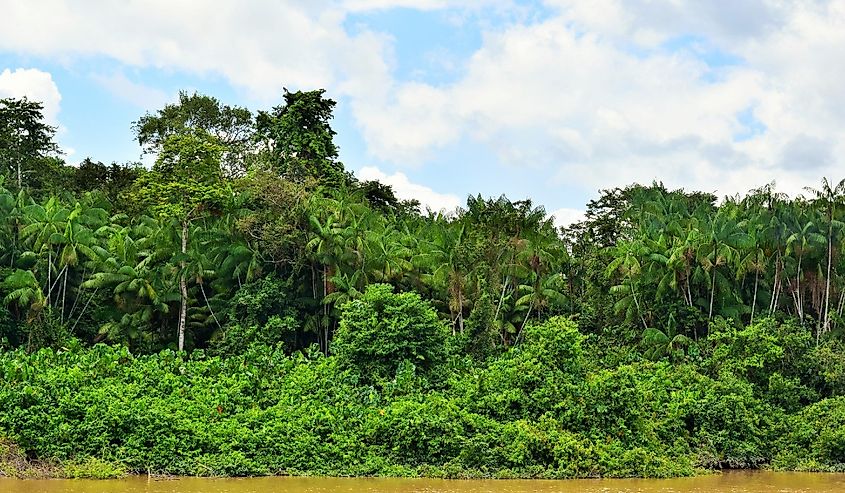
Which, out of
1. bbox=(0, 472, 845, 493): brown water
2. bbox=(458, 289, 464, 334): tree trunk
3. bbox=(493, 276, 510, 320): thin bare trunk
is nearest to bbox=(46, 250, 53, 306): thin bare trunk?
bbox=(458, 289, 464, 334): tree trunk

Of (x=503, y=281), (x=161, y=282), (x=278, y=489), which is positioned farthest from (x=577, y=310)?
(x=278, y=489)

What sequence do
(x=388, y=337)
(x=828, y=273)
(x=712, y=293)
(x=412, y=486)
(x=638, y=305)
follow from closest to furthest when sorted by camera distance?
1. (x=412, y=486)
2. (x=388, y=337)
3. (x=828, y=273)
4. (x=712, y=293)
5. (x=638, y=305)

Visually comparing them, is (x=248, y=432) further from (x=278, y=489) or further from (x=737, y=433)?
(x=737, y=433)

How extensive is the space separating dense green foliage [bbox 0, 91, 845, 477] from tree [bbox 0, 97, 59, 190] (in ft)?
0.29

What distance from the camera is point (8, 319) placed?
29.8 m

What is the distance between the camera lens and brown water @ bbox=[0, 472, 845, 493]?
579 inches

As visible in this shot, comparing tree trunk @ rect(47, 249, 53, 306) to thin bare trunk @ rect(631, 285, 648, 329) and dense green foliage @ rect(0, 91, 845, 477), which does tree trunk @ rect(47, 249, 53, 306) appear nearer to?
dense green foliage @ rect(0, 91, 845, 477)

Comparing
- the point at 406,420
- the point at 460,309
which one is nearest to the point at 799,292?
the point at 460,309

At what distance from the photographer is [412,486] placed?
52.1 feet

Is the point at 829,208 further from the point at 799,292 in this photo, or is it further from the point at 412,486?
the point at 412,486

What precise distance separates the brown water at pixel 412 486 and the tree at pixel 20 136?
2734 cm

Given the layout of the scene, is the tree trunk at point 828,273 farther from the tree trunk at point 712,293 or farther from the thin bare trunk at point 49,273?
the thin bare trunk at point 49,273

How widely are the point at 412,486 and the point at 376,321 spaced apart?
23.2 ft

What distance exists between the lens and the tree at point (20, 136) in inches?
1576
